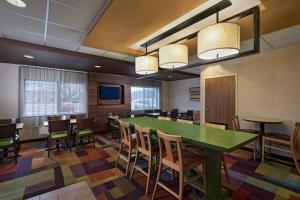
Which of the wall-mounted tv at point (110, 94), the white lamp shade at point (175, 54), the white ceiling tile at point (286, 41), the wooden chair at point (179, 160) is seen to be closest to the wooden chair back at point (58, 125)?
the wall-mounted tv at point (110, 94)

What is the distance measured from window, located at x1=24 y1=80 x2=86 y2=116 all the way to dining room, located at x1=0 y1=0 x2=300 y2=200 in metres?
0.03

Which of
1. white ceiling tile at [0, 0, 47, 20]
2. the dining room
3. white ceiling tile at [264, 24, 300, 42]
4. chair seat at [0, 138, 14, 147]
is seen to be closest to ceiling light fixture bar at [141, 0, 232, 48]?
the dining room

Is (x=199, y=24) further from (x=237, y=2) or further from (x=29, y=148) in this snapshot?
(x=29, y=148)

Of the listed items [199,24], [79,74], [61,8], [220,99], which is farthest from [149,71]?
[79,74]

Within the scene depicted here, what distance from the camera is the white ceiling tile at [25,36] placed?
2654mm

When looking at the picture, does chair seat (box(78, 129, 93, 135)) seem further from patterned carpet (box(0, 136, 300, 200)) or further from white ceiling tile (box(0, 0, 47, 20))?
Result: white ceiling tile (box(0, 0, 47, 20))

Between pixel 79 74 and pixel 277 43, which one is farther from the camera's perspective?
pixel 79 74

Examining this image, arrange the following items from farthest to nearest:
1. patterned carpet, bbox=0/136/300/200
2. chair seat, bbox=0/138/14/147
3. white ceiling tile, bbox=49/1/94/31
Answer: chair seat, bbox=0/138/14/147, patterned carpet, bbox=0/136/300/200, white ceiling tile, bbox=49/1/94/31

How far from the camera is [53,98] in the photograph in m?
5.02

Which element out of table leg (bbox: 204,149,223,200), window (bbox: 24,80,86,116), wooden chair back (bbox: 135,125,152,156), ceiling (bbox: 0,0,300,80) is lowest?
table leg (bbox: 204,149,223,200)

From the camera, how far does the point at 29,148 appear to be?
408 centimetres

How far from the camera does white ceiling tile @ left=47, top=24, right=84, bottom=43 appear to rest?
2500 millimetres

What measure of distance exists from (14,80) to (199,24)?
5.22m

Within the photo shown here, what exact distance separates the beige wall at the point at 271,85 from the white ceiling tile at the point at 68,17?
12.5ft
